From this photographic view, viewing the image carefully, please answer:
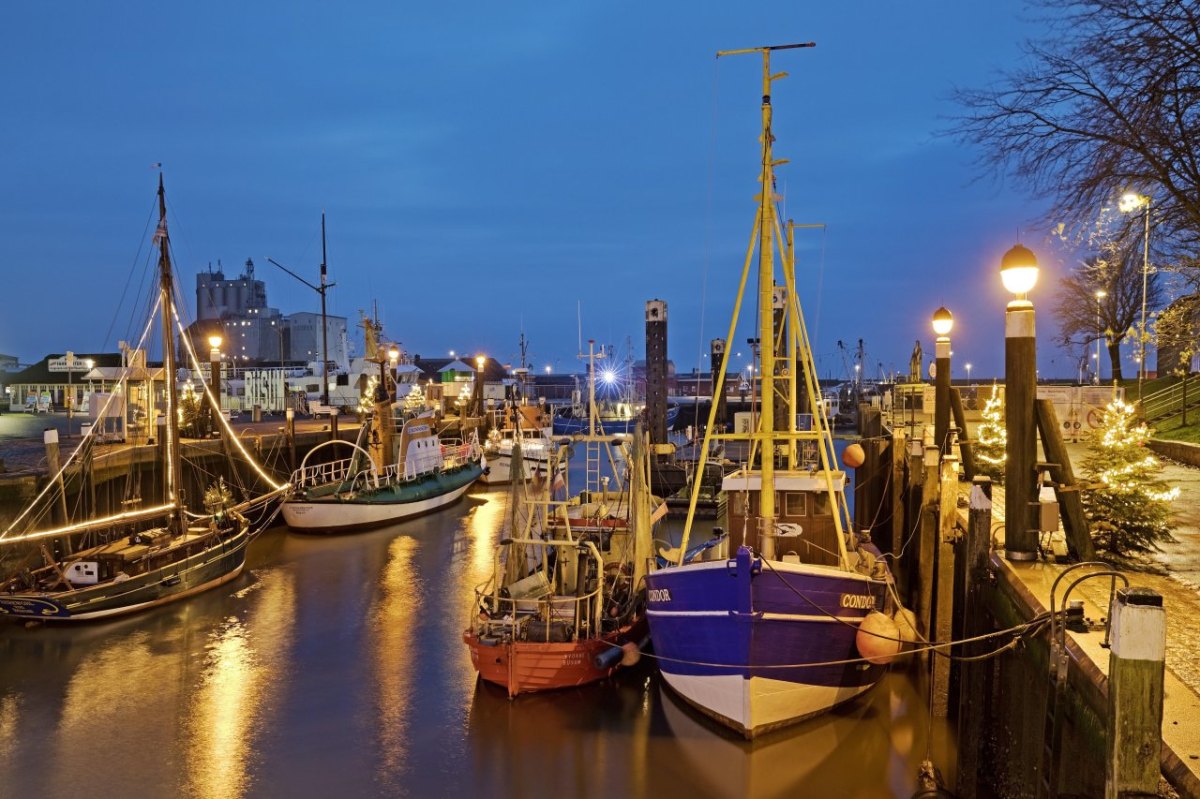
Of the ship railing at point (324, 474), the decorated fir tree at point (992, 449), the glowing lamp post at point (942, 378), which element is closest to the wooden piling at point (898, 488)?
the glowing lamp post at point (942, 378)

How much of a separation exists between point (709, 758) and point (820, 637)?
8.09ft

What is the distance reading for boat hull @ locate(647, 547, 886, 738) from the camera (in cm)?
1153

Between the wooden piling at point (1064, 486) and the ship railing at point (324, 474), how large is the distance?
2762 centimetres

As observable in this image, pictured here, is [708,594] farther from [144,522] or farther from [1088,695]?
[144,522]

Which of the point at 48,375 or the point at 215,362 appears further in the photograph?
the point at 48,375

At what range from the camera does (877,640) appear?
1191cm

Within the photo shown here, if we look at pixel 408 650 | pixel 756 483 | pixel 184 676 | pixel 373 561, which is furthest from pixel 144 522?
pixel 756 483

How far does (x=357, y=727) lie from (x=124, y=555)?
9757 mm

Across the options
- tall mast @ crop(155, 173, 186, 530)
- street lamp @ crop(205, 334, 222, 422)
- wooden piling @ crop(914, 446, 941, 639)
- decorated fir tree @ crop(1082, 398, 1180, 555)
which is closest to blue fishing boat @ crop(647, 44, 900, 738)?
wooden piling @ crop(914, 446, 941, 639)

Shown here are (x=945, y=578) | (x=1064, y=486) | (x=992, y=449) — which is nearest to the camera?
(x=1064, y=486)

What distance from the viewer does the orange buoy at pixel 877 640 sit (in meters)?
11.8

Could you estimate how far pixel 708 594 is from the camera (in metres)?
11.9

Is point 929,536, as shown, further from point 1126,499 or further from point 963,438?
point 963,438

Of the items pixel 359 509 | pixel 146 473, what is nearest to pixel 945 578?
pixel 359 509
